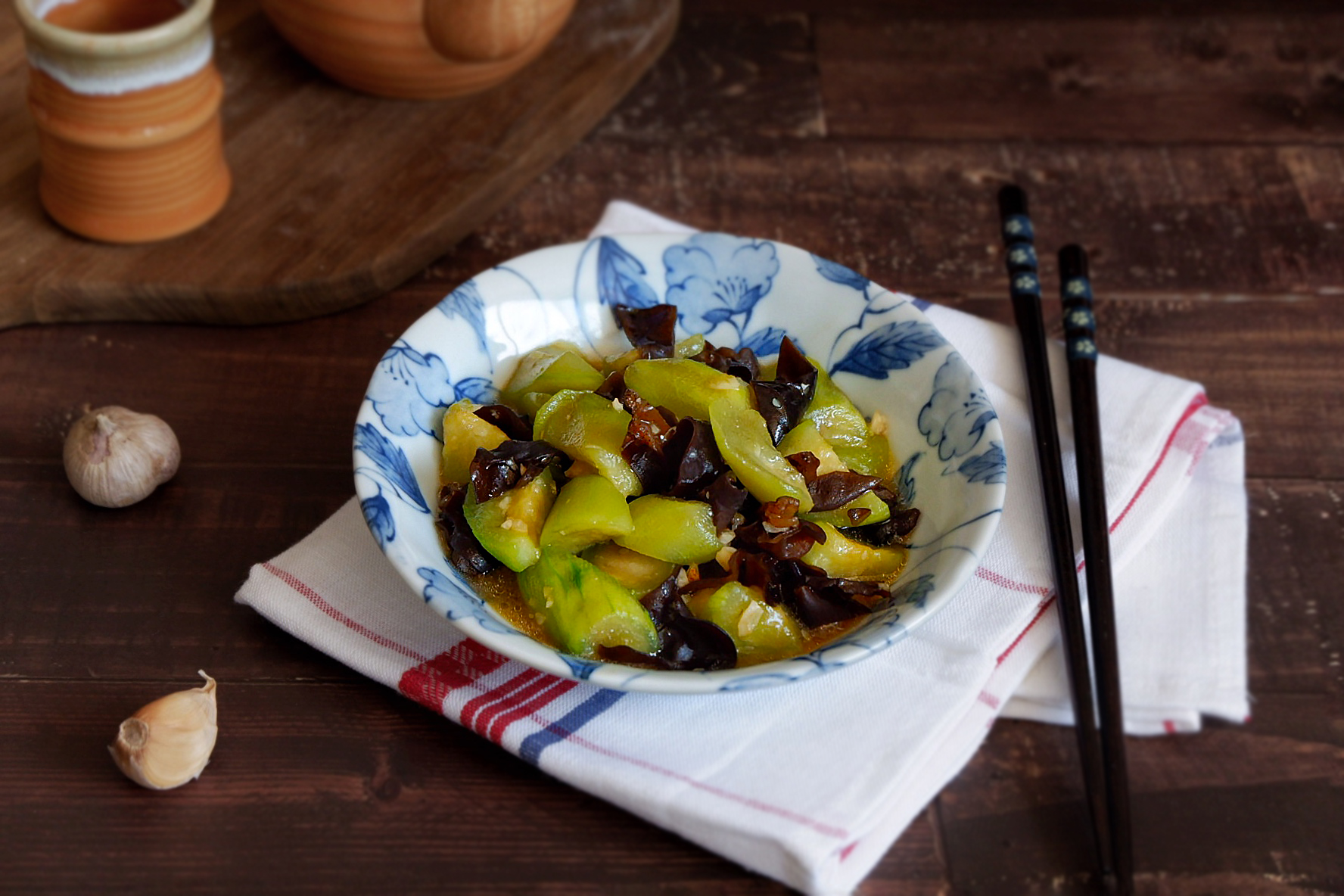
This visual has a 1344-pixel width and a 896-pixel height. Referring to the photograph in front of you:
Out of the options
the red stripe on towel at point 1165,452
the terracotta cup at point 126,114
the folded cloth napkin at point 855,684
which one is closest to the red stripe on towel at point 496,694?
the folded cloth napkin at point 855,684

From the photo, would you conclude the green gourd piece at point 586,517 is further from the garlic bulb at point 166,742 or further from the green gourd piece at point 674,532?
the garlic bulb at point 166,742

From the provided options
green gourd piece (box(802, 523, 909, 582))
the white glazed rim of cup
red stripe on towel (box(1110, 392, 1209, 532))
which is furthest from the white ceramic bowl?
the white glazed rim of cup

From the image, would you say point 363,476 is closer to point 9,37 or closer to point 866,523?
point 866,523

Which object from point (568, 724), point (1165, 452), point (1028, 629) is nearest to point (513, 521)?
point (568, 724)

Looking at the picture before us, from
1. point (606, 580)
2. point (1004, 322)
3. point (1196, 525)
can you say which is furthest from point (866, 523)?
point (1004, 322)

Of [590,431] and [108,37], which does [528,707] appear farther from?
[108,37]

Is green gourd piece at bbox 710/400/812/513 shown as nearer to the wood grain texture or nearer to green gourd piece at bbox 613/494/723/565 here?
green gourd piece at bbox 613/494/723/565

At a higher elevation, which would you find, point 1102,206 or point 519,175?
point 1102,206
